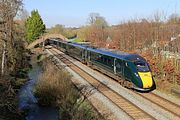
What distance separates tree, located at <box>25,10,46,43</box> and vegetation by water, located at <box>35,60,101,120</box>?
53.7 metres

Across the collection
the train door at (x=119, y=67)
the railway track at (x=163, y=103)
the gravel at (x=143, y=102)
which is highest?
the train door at (x=119, y=67)

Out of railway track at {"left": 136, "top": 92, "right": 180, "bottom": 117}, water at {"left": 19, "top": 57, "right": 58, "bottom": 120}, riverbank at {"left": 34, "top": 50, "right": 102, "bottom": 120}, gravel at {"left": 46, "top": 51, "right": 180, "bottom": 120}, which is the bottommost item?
water at {"left": 19, "top": 57, "right": 58, "bottom": 120}

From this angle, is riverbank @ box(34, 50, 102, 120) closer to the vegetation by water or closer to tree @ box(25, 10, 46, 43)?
the vegetation by water

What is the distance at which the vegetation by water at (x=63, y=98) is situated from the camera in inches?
589

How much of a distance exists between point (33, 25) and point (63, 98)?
196 ft

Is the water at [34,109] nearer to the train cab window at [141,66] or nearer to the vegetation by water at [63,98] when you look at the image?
the vegetation by water at [63,98]

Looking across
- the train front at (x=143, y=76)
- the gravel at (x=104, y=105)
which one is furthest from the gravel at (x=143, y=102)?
the train front at (x=143, y=76)

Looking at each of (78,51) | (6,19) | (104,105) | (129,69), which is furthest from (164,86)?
(78,51)

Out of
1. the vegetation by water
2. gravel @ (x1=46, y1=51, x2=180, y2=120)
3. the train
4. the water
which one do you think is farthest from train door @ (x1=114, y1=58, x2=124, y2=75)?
the water

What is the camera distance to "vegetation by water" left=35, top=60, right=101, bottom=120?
1496 cm

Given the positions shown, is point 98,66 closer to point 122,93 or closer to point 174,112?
point 122,93

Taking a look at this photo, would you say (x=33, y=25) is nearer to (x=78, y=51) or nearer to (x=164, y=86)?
(x=78, y=51)

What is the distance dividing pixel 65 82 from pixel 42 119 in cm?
394

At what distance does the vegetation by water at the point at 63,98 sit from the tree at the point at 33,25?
5375 cm
